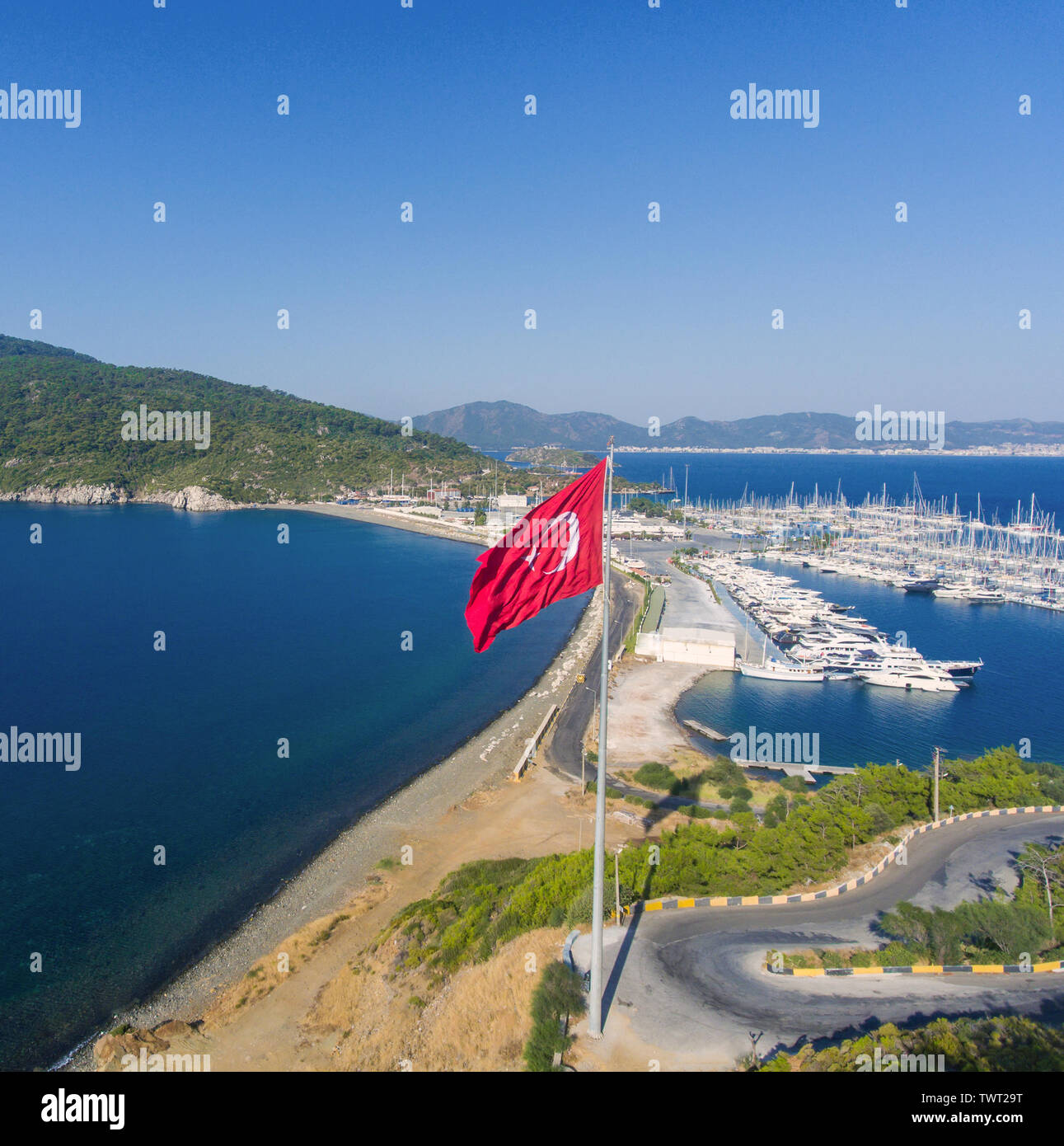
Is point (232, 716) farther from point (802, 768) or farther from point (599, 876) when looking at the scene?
point (599, 876)

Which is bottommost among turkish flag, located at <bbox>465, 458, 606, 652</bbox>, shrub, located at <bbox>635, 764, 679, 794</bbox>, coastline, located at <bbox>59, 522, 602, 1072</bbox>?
coastline, located at <bbox>59, 522, 602, 1072</bbox>

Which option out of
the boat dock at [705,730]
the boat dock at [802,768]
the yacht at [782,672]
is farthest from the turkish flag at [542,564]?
the yacht at [782,672]

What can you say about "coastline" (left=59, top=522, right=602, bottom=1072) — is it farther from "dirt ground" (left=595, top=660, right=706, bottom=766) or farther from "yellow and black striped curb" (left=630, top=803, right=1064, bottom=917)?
"yellow and black striped curb" (left=630, top=803, right=1064, bottom=917)

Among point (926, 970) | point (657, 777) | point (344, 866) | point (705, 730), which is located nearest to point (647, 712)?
point (705, 730)

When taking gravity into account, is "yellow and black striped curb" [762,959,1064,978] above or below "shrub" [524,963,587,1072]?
below

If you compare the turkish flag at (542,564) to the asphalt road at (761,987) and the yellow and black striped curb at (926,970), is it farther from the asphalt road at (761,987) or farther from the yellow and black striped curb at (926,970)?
the yellow and black striped curb at (926,970)

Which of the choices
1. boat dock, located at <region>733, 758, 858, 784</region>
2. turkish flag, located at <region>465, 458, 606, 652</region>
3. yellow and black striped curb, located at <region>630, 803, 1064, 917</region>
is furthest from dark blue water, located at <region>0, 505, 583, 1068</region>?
turkish flag, located at <region>465, 458, 606, 652</region>
